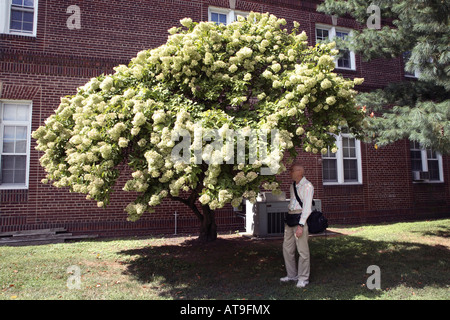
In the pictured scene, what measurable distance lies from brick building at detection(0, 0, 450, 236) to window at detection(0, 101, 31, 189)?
0.9 inches

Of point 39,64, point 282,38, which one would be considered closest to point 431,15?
point 282,38

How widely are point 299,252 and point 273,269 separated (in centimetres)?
104

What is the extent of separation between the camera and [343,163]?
1174cm

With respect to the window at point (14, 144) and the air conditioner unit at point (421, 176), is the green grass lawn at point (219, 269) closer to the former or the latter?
the window at point (14, 144)

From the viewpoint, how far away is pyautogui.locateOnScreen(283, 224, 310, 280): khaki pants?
5.16 m

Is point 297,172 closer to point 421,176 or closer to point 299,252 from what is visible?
point 299,252

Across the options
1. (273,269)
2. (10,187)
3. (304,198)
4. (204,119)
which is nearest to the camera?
(204,119)

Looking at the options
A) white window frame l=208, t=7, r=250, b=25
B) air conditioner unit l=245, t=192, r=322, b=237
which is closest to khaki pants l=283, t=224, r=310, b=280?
air conditioner unit l=245, t=192, r=322, b=237

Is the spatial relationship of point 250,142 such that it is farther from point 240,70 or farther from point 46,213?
point 46,213

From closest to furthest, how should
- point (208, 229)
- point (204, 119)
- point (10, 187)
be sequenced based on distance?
point (204, 119), point (208, 229), point (10, 187)

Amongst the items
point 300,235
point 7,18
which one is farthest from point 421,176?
point 7,18

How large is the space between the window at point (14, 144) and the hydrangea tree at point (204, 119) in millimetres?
3588

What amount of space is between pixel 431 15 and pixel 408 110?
1866 mm

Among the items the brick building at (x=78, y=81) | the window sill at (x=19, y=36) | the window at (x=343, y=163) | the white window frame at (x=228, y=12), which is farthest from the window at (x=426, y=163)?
the window sill at (x=19, y=36)
